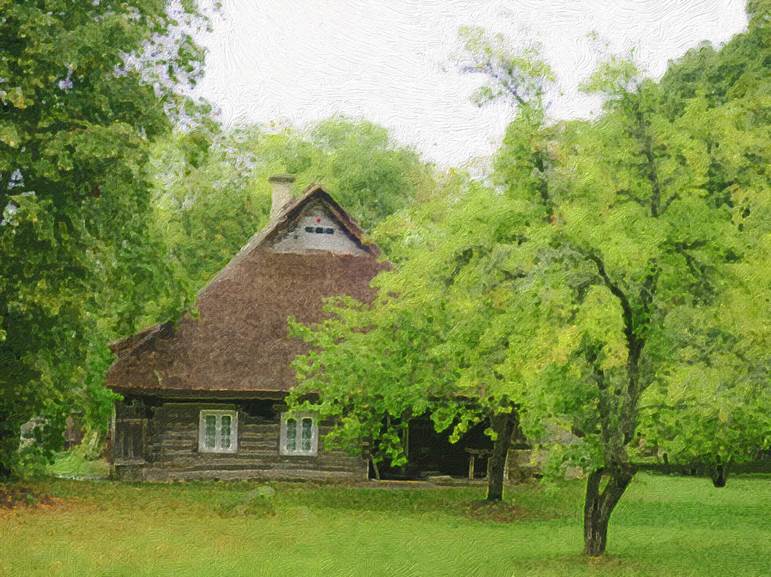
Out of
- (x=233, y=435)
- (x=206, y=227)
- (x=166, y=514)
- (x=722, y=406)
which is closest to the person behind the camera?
(x=722, y=406)

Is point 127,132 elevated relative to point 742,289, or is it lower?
elevated

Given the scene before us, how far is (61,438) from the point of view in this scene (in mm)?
30453

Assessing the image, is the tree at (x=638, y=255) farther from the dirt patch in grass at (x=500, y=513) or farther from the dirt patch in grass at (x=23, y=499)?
the dirt patch in grass at (x=23, y=499)

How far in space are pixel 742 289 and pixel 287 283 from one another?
69.7 feet

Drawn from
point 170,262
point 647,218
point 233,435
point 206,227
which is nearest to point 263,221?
point 206,227

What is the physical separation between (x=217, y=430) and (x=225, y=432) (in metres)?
0.32

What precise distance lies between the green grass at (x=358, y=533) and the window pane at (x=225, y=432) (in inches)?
65.1

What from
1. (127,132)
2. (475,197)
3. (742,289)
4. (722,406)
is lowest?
(722,406)

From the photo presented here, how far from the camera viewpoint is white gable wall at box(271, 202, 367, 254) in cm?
3903

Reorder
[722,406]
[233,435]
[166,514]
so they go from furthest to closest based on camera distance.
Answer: [233,435]
[166,514]
[722,406]

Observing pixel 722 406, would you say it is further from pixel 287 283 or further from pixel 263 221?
pixel 263 221

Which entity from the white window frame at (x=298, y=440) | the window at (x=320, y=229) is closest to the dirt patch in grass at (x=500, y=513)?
the white window frame at (x=298, y=440)

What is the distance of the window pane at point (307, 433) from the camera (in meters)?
36.2

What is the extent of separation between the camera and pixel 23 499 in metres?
27.4
